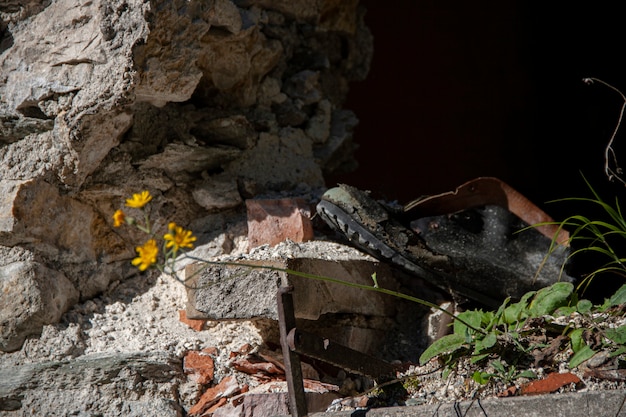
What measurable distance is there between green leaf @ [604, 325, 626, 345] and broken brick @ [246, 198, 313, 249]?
100cm

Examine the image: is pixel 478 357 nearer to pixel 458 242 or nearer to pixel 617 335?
pixel 617 335

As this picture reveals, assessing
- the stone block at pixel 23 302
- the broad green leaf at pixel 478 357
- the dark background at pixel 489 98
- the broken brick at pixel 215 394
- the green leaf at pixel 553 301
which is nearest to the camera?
the broad green leaf at pixel 478 357

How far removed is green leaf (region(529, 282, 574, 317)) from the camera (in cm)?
186

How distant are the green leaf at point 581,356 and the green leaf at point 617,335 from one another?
0.17 feet

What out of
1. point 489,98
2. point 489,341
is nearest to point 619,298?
point 489,341

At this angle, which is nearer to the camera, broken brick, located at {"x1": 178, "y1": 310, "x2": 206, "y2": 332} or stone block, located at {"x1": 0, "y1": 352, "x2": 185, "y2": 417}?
stone block, located at {"x1": 0, "y1": 352, "x2": 185, "y2": 417}

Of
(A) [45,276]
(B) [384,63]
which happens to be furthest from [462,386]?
(B) [384,63]

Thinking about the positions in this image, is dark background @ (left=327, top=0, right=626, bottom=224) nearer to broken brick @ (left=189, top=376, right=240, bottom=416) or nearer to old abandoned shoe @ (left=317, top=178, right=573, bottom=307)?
old abandoned shoe @ (left=317, top=178, right=573, bottom=307)

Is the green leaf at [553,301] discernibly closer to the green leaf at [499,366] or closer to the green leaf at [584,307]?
the green leaf at [584,307]

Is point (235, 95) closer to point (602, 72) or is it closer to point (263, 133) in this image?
point (263, 133)

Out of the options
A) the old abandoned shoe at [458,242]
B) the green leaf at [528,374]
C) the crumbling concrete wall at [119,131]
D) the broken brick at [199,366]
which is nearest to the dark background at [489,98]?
the crumbling concrete wall at [119,131]

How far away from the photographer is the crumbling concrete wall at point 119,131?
2.13 meters

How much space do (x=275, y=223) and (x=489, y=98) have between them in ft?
6.41

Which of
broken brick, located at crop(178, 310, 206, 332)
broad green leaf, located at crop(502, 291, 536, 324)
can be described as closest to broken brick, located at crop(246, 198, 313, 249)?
broken brick, located at crop(178, 310, 206, 332)
